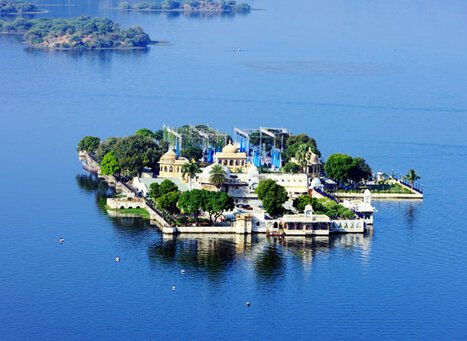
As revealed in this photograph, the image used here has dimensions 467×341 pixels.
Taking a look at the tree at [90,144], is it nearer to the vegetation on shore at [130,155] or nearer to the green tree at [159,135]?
the vegetation on shore at [130,155]

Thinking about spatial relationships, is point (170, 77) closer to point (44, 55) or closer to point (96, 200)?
point (44, 55)

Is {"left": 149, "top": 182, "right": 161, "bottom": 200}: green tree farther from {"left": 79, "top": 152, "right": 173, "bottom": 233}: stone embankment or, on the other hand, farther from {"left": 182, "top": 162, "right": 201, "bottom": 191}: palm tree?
{"left": 182, "top": 162, "right": 201, "bottom": 191}: palm tree

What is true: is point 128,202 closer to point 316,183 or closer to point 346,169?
point 316,183

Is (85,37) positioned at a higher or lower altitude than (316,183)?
higher

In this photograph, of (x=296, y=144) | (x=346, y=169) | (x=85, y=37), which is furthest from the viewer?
(x=85, y=37)

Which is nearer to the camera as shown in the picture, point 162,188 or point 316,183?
point 162,188

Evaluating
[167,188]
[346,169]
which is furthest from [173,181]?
[346,169]
